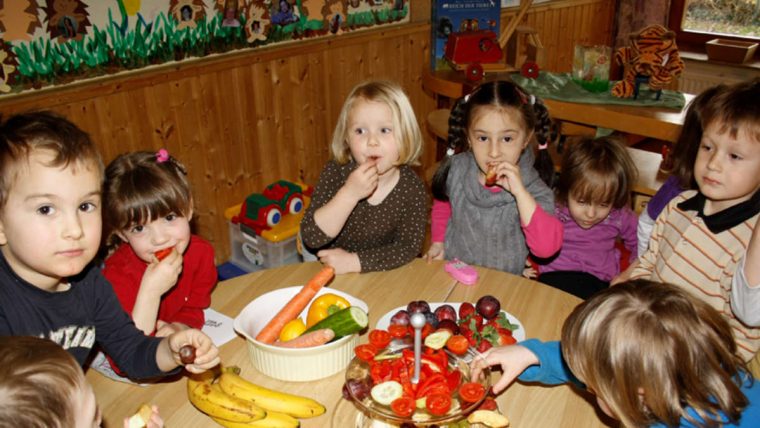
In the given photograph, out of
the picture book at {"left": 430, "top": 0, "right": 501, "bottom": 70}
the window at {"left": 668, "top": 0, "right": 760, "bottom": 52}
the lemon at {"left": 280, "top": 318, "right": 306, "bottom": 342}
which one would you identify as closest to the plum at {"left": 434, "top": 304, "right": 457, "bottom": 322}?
the lemon at {"left": 280, "top": 318, "right": 306, "bottom": 342}

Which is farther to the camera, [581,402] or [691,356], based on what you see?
[581,402]

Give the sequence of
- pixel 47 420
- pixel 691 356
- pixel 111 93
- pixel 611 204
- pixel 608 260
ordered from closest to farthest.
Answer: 1. pixel 47 420
2. pixel 691 356
3. pixel 611 204
4. pixel 608 260
5. pixel 111 93

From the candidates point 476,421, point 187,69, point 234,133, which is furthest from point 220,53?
point 476,421

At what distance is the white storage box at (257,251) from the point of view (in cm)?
363

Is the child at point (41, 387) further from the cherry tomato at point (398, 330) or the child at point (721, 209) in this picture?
the child at point (721, 209)

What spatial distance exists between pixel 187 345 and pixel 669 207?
1596 mm

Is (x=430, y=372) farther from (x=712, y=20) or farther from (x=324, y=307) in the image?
(x=712, y=20)

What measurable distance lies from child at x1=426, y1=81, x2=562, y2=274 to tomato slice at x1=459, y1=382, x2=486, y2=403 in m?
0.89

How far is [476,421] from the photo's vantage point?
126cm

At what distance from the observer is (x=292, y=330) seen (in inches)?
60.3

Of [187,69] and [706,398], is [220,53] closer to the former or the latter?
[187,69]

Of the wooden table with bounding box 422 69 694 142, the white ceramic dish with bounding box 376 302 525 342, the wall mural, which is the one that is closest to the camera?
the white ceramic dish with bounding box 376 302 525 342

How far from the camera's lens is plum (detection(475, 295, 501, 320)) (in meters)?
1.63

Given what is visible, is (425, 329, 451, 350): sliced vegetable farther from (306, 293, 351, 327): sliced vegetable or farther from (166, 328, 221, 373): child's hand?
(166, 328, 221, 373): child's hand
